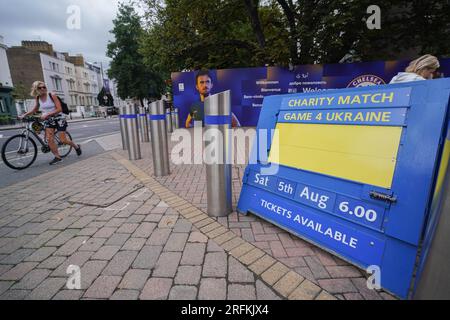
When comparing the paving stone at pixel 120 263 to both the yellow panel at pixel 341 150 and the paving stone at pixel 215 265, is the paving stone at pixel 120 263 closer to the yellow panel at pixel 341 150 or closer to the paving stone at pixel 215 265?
the paving stone at pixel 215 265

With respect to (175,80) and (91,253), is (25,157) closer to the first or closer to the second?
(91,253)

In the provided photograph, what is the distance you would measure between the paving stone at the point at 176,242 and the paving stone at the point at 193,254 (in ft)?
0.24

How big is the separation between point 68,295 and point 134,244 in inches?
28.1

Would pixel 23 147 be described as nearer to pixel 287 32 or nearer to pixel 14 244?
pixel 14 244

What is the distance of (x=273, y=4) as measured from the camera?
1348cm

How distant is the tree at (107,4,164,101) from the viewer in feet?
93.7

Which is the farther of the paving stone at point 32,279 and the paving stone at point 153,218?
the paving stone at point 153,218

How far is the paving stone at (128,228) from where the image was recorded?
2660 millimetres

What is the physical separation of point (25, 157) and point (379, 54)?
1467cm

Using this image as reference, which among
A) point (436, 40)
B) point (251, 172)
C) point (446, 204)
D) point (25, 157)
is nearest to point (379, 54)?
point (436, 40)

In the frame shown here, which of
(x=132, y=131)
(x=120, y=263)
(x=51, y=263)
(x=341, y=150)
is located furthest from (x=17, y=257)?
(x=132, y=131)

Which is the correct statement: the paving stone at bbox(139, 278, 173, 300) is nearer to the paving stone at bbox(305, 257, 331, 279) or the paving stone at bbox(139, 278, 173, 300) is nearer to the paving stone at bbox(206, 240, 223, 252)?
the paving stone at bbox(206, 240, 223, 252)

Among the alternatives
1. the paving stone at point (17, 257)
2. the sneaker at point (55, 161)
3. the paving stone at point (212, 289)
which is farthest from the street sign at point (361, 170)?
the sneaker at point (55, 161)

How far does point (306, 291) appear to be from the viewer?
1.72 m
